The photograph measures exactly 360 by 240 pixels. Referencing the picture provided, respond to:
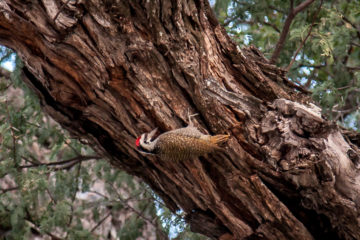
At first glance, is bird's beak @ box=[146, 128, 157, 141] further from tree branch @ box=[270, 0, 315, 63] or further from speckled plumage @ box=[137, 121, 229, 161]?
tree branch @ box=[270, 0, 315, 63]

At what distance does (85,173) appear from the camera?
18.5ft

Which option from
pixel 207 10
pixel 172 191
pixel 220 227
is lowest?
pixel 220 227

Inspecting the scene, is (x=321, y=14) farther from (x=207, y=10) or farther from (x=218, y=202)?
(x=218, y=202)

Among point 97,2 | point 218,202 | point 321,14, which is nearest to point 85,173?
point 218,202

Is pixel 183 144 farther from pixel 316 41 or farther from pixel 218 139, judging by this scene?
pixel 316 41

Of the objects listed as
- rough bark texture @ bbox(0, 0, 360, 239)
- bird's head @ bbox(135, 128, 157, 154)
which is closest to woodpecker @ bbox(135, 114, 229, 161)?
bird's head @ bbox(135, 128, 157, 154)

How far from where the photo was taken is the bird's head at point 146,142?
2858mm

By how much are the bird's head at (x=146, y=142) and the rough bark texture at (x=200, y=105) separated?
0.08 m

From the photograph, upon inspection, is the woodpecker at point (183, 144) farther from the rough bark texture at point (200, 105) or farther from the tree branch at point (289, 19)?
the tree branch at point (289, 19)

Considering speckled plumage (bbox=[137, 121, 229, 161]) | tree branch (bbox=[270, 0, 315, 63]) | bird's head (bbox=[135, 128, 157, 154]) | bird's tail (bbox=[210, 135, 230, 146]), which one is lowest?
bird's tail (bbox=[210, 135, 230, 146])

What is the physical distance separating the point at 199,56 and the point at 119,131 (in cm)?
84

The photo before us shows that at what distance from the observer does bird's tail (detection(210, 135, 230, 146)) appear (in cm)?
279

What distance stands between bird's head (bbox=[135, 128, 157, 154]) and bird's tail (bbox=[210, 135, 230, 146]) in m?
0.42

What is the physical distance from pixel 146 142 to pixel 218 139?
1.74 feet
